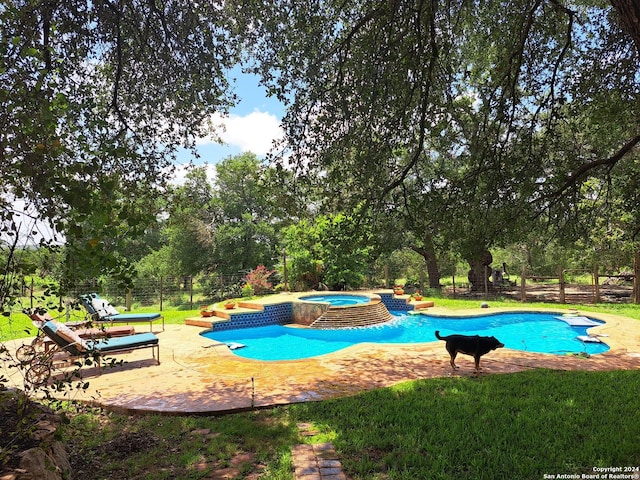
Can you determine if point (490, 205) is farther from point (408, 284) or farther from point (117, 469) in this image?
point (408, 284)

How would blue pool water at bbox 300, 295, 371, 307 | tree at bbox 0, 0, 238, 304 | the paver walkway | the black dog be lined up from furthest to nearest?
blue pool water at bbox 300, 295, 371, 307 < the black dog < tree at bbox 0, 0, 238, 304 < the paver walkway

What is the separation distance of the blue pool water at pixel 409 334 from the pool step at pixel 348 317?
0.81 ft

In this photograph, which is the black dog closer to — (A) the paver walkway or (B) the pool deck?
(B) the pool deck

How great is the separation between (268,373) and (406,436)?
11.3 feet

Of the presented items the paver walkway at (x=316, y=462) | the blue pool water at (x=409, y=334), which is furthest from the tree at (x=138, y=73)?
the blue pool water at (x=409, y=334)

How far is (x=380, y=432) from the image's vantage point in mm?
4281

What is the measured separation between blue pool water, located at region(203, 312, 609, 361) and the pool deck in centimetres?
185

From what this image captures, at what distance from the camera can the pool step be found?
13.2 metres

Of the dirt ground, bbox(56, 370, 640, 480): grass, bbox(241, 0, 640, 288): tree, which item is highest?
bbox(241, 0, 640, 288): tree

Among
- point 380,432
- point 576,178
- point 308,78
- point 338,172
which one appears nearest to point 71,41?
point 308,78

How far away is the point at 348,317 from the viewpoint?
1324 cm

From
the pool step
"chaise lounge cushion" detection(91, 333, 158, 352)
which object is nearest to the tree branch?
"chaise lounge cushion" detection(91, 333, 158, 352)

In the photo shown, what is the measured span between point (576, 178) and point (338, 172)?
3.46m

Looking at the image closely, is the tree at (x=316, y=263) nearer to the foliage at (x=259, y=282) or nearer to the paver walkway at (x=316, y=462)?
the foliage at (x=259, y=282)
